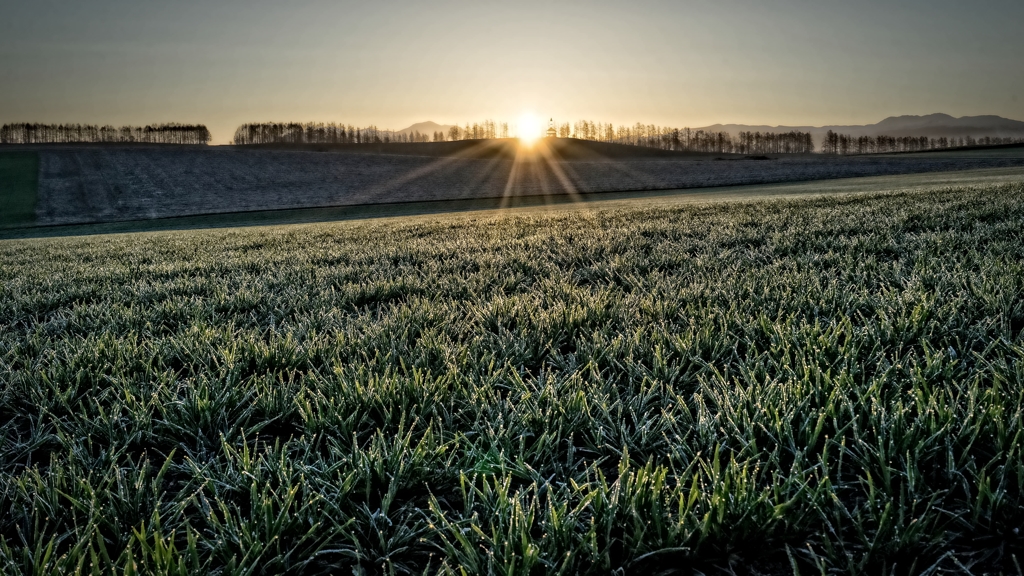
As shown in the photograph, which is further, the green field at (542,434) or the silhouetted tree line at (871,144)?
the silhouetted tree line at (871,144)

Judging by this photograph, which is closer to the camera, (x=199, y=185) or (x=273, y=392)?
(x=273, y=392)

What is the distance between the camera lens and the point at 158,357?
2639mm

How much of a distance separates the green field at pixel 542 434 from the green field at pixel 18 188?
46.4 metres

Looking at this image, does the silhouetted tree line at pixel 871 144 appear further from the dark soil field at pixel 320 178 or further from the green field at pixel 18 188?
the green field at pixel 18 188

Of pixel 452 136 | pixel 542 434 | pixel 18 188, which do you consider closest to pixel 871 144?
pixel 452 136

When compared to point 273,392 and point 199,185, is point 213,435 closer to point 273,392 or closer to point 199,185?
point 273,392

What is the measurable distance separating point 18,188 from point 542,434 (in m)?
65.0

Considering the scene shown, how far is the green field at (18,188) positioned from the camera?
37250 millimetres

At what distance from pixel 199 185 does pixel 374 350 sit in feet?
187

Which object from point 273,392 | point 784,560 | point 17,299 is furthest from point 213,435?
point 17,299

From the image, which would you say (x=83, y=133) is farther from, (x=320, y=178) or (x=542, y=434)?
(x=542, y=434)

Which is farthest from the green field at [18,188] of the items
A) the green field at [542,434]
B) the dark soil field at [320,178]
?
the green field at [542,434]

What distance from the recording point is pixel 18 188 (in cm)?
4703

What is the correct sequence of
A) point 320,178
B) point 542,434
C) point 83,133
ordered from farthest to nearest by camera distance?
point 83,133 → point 320,178 → point 542,434
